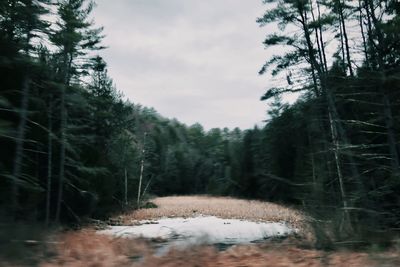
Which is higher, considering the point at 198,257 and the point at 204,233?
the point at 204,233

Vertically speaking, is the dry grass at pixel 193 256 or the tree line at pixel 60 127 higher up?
the tree line at pixel 60 127

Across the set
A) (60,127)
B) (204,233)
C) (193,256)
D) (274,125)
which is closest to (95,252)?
(193,256)

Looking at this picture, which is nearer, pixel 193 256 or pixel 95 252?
pixel 193 256

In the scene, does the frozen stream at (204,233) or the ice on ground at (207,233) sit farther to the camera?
the ice on ground at (207,233)

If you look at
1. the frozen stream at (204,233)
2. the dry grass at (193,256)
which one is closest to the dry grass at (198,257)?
the dry grass at (193,256)

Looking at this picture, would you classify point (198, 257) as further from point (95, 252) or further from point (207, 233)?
point (207, 233)

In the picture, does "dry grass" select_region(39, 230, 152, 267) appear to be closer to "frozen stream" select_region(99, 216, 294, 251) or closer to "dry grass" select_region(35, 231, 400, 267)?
"dry grass" select_region(35, 231, 400, 267)

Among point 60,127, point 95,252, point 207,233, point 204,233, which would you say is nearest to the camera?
point 95,252

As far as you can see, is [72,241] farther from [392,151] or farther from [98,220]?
[98,220]

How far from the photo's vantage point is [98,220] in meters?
32.4

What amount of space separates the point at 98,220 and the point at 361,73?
68.0 feet

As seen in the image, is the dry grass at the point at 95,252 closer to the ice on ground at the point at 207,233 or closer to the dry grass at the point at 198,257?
the dry grass at the point at 198,257

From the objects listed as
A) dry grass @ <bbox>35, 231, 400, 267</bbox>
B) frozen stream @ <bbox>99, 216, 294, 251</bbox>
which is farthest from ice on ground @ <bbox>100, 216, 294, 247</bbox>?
dry grass @ <bbox>35, 231, 400, 267</bbox>

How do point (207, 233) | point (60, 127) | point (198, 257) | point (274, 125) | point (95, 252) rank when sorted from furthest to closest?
1. point (274, 125)
2. point (60, 127)
3. point (207, 233)
4. point (95, 252)
5. point (198, 257)
